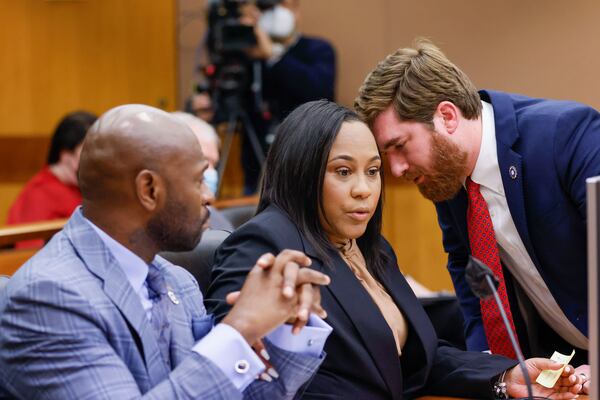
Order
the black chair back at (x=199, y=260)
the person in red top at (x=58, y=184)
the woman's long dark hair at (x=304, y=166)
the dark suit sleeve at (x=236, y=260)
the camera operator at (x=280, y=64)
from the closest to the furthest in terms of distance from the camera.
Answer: the dark suit sleeve at (x=236, y=260) < the woman's long dark hair at (x=304, y=166) < the black chair back at (x=199, y=260) < the person in red top at (x=58, y=184) < the camera operator at (x=280, y=64)

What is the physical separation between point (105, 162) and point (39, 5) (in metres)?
6.40

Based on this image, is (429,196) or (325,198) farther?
(429,196)

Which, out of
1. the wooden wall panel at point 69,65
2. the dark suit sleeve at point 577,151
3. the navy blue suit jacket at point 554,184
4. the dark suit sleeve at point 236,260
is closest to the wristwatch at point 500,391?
the navy blue suit jacket at point 554,184

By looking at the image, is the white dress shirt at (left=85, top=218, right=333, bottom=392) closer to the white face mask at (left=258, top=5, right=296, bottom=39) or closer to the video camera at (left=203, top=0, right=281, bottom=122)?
the video camera at (left=203, top=0, right=281, bottom=122)

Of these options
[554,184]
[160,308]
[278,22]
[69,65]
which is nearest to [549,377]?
[554,184]

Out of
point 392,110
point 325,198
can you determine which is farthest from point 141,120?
point 392,110

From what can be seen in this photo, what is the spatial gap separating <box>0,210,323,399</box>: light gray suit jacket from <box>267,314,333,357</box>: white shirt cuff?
18 cm

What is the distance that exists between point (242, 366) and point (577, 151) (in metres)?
1.28

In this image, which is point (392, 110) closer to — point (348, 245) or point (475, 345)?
point (348, 245)

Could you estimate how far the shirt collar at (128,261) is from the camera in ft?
4.95

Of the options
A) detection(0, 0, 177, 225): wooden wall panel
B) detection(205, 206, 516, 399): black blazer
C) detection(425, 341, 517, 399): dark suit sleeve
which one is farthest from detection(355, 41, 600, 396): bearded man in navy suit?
detection(0, 0, 177, 225): wooden wall panel

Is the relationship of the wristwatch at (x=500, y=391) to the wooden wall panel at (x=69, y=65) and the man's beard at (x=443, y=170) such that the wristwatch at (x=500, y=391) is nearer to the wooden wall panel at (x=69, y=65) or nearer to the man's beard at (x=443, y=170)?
the man's beard at (x=443, y=170)

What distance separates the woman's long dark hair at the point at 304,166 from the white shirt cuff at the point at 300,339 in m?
0.40

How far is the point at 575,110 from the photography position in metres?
2.46
